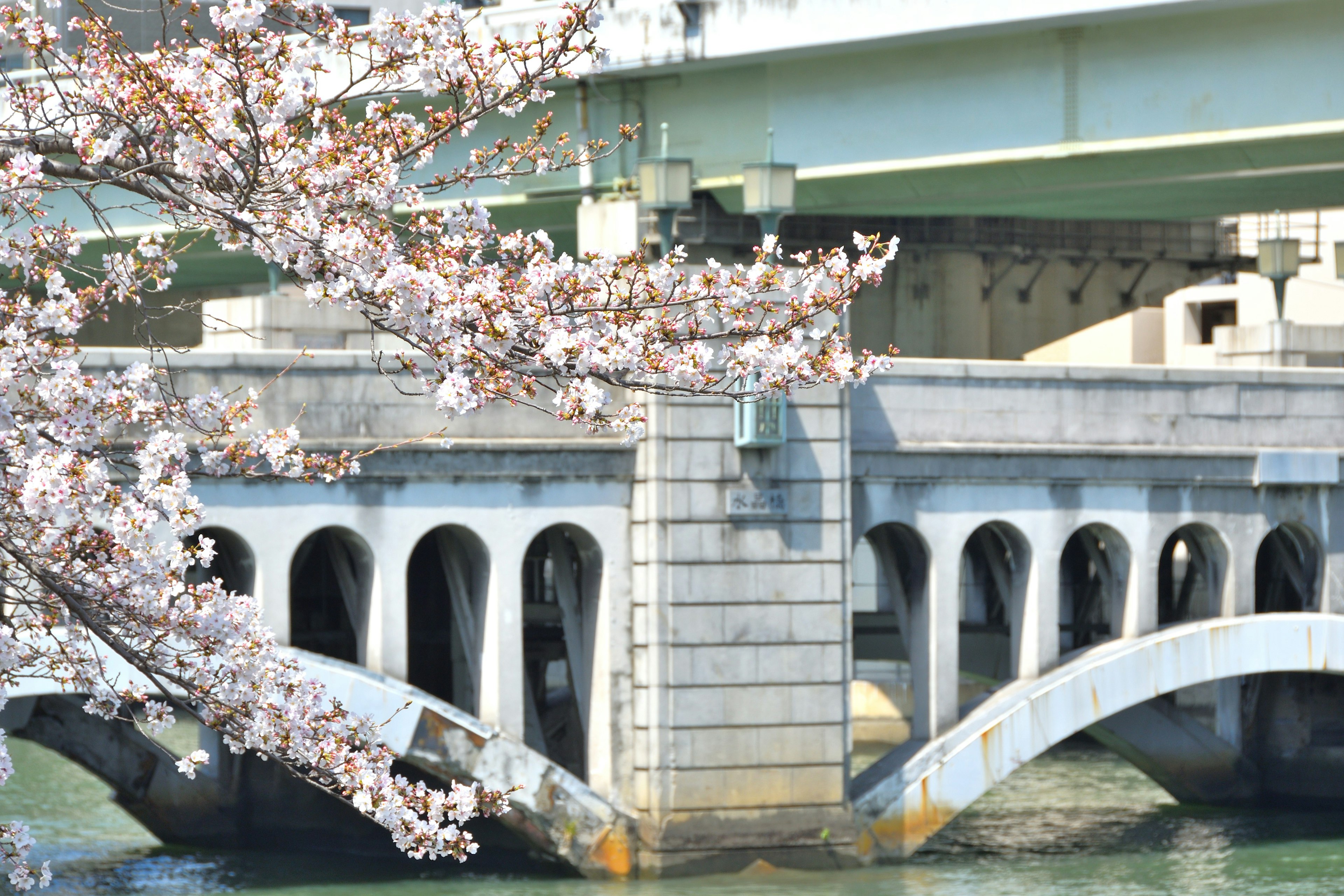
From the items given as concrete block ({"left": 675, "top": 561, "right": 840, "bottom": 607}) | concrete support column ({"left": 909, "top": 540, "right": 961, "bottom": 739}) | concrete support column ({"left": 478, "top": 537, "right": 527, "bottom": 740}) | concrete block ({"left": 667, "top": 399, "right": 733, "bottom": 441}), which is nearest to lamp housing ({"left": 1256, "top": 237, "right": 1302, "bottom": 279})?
concrete support column ({"left": 909, "top": 540, "right": 961, "bottom": 739})

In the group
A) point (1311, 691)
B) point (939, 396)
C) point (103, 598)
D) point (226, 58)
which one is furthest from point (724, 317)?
point (1311, 691)

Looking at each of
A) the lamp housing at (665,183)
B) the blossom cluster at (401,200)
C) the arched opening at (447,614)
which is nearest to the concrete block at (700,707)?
the arched opening at (447,614)

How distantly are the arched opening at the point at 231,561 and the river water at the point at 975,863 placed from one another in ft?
11.1

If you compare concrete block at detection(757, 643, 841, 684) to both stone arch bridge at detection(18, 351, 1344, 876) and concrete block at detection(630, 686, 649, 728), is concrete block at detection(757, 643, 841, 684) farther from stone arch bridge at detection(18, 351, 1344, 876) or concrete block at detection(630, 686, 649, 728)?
concrete block at detection(630, 686, 649, 728)

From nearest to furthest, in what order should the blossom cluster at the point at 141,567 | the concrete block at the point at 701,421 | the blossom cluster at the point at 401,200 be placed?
the blossom cluster at the point at 401,200
the blossom cluster at the point at 141,567
the concrete block at the point at 701,421

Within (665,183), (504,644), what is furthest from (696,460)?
(665,183)

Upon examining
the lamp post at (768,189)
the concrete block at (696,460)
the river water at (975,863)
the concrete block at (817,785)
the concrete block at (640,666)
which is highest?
the lamp post at (768,189)

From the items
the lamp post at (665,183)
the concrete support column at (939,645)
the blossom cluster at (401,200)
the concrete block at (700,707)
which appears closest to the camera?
the blossom cluster at (401,200)

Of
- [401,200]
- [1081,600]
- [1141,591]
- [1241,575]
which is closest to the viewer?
[401,200]

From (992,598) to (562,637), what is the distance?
10443 mm

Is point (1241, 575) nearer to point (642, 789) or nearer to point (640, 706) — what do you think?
point (640, 706)

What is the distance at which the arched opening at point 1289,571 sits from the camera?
92.2 feet

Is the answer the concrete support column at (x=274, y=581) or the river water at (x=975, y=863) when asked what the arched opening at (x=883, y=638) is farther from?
the concrete support column at (x=274, y=581)

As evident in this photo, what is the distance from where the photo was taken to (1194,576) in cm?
3222
